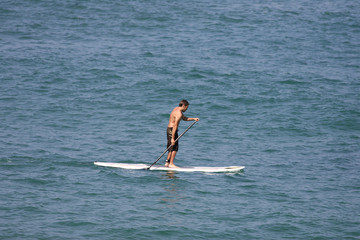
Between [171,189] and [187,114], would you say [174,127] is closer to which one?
[171,189]

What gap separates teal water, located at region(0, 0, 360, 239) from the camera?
11.9 meters

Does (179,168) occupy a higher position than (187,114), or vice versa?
(179,168)

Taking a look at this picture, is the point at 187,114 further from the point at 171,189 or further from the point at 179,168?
the point at 171,189

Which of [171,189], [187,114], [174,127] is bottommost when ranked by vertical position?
[187,114]

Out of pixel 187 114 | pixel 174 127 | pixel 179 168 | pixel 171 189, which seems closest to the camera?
pixel 171 189

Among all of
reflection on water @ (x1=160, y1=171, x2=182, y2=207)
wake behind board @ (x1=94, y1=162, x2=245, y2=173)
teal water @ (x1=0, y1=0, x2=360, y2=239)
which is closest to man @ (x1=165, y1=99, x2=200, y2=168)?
wake behind board @ (x1=94, y1=162, x2=245, y2=173)

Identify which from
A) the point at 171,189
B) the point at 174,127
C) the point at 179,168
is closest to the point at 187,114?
the point at 174,127

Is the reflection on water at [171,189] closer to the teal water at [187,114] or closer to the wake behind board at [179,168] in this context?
the teal water at [187,114]

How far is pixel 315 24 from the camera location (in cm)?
3609

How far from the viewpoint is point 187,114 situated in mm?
22750

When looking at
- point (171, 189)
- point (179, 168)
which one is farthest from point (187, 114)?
point (171, 189)

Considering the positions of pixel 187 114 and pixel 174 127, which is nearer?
pixel 174 127

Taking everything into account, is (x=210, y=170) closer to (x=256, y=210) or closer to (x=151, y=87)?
(x=256, y=210)

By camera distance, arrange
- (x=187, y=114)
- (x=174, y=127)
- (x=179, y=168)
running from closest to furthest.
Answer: (x=179, y=168) < (x=174, y=127) < (x=187, y=114)
